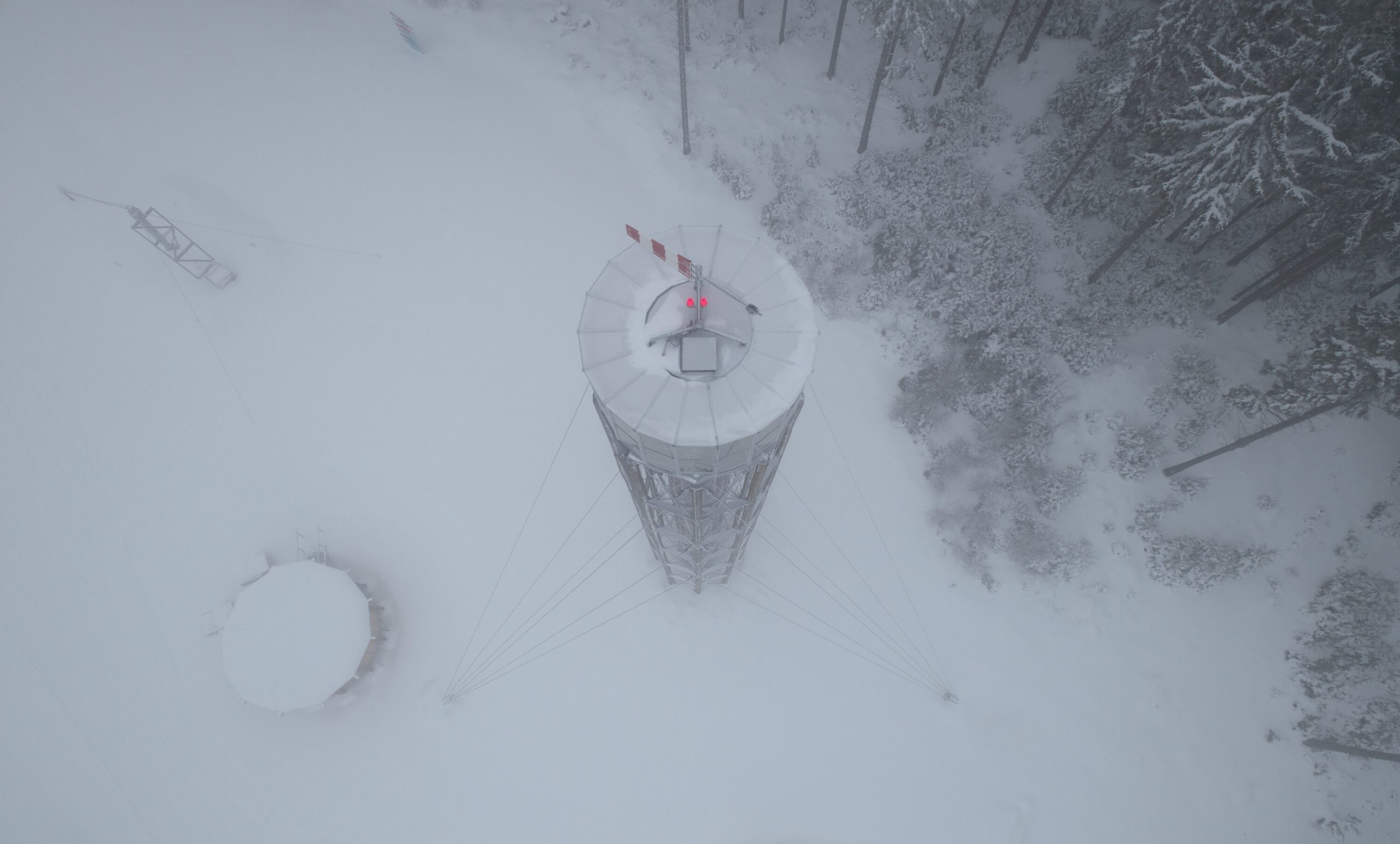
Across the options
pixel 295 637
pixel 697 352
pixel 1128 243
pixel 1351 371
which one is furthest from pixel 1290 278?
pixel 295 637

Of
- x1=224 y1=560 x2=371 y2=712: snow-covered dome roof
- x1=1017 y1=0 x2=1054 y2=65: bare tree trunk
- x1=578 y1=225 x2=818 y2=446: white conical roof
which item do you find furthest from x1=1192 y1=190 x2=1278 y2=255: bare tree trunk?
x1=224 y1=560 x2=371 y2=712: snow-covered dome roof

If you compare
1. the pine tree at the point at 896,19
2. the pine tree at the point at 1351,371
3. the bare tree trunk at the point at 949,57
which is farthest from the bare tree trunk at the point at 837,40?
the pine tree at the point at 1351,371

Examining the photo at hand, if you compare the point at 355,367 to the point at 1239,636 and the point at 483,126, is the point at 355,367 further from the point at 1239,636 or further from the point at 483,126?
the point at 1239,636

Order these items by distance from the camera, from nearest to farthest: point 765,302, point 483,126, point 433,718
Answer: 1. point 765,302
2. point 433,718
3. point 483,126

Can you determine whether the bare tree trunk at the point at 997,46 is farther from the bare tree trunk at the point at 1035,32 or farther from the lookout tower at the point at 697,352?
the lookout tower at the point at 697,352

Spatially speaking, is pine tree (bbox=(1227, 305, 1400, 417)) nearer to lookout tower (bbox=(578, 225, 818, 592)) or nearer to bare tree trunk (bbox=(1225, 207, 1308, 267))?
bare tree trunk (bbox=(1225, 207, 1308, 267))

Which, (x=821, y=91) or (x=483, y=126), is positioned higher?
(x=821, y=91)

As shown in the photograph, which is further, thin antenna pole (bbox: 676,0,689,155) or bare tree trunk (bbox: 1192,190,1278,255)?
bare tree trunk (bbox: 1192,190,1278,255)

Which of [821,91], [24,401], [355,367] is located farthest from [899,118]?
[24,401]
